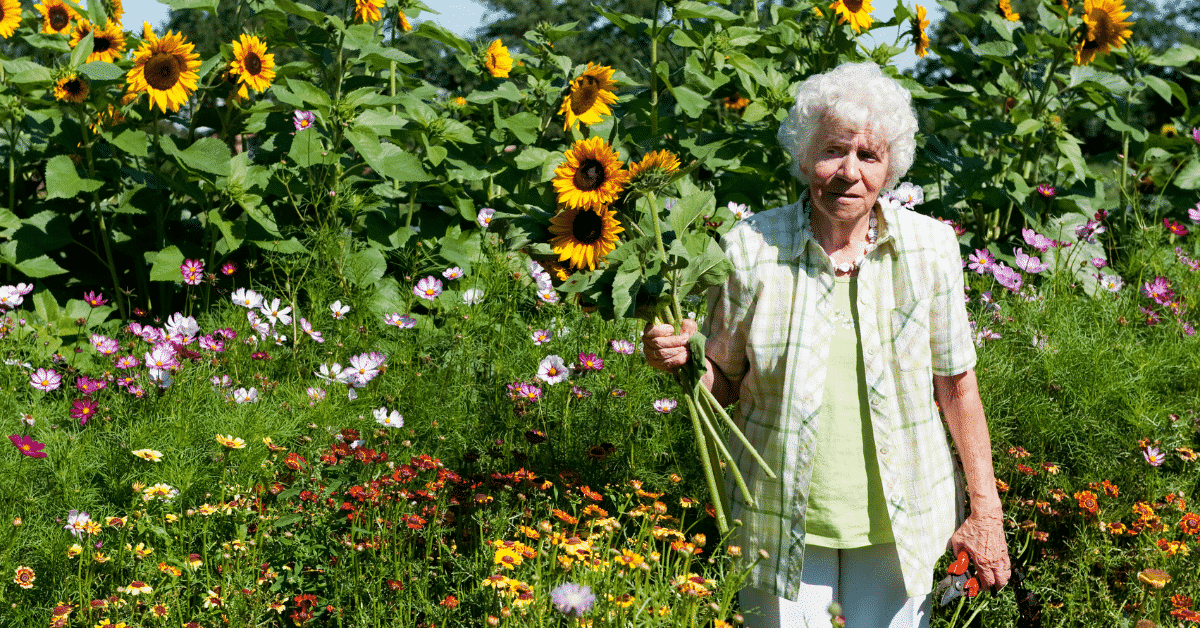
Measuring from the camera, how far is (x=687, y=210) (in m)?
2.20

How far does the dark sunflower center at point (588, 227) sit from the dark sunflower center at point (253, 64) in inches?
90.7

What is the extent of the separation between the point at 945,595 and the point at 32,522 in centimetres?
214

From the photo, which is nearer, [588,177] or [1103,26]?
[588,177]

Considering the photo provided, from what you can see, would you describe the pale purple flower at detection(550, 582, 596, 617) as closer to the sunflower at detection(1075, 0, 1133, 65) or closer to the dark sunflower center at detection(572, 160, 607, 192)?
the dark sunflower center at detection(572, 160, 607, 192)

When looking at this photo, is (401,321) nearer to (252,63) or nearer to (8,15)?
(252,63)

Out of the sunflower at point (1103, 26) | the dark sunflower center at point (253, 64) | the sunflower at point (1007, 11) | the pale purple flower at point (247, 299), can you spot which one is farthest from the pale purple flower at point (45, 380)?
the sunflower at point (1007, 11)

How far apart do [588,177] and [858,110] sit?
0.56 metres

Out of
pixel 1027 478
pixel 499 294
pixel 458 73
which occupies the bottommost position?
pixel 1027 478

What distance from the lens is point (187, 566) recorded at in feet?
7.38

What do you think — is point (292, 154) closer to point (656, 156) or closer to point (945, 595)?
point (656, 156)

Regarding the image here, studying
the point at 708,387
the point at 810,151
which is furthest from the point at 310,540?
the point at 810,151

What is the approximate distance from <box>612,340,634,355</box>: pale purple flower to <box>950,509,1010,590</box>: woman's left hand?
1269 mm

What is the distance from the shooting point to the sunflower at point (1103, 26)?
4.24 metres

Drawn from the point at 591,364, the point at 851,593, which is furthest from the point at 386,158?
the point at 851,593
